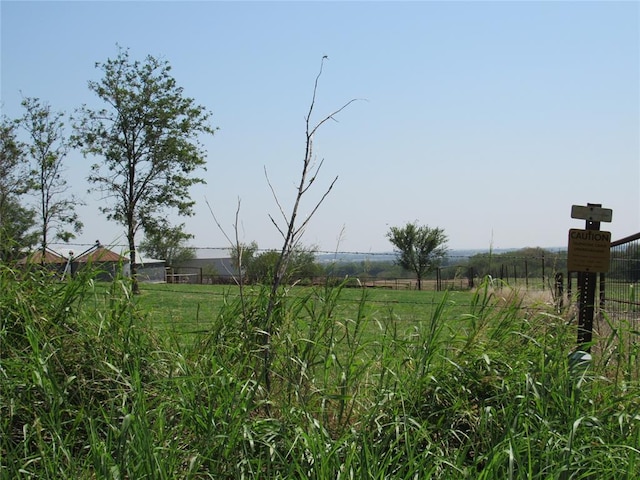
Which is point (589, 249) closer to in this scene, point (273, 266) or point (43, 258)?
point (273, 266)

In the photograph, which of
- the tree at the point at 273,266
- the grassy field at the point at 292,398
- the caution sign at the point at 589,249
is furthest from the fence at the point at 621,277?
the tree at the point at 273,266

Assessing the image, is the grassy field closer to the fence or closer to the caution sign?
the caution sign

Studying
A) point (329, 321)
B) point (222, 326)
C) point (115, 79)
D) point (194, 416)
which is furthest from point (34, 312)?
point (115, 79)

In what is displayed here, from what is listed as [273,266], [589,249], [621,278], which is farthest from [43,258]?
[621,278]

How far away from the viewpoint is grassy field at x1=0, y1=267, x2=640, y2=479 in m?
2.65

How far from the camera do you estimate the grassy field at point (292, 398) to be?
104 inches

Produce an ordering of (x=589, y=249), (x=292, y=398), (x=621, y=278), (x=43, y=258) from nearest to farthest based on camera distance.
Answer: (x=292, y=398), (x=589, y=249), (x=43, y=258), (x=621, y=278)

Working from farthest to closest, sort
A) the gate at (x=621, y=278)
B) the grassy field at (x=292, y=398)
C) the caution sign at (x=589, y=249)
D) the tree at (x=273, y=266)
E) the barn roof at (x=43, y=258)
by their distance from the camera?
the gate at (x=621, y=278), the caution sign at (x=589, y=249), the barn roof at (x=43, y=258), the tree at (x=273, y=266), the grassy field at (x=292, y=398)

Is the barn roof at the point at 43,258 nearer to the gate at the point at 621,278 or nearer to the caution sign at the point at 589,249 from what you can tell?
the caution sign at the point at 589,249

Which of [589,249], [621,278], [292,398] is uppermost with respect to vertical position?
[589,249]

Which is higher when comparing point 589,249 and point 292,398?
point 589,249

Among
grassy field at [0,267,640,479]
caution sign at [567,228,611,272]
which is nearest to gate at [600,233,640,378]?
caution sign at [567,228,611,272]

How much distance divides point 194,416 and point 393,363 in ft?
3.48

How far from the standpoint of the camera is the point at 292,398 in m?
3.22
